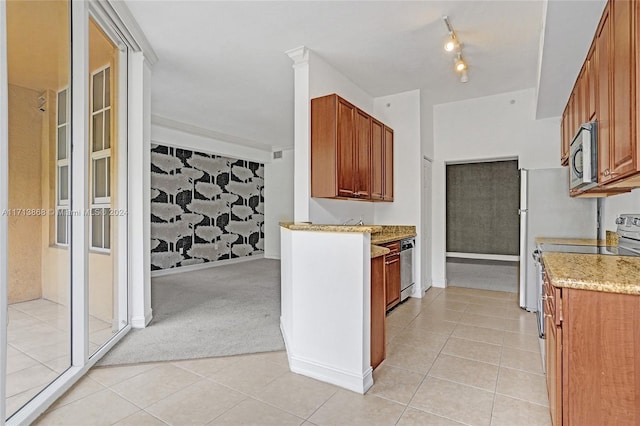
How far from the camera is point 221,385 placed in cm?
236

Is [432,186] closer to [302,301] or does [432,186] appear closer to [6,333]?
[302,301]

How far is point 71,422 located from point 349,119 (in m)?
3.30

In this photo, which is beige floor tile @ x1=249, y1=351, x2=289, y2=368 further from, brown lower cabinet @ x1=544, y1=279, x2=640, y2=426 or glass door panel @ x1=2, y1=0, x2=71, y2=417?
brown lower cabinet @ x1=544, y1=279, x2=640, y2=426

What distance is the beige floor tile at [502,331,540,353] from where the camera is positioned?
3.00 m

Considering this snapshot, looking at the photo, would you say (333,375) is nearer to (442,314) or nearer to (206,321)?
(206,321)

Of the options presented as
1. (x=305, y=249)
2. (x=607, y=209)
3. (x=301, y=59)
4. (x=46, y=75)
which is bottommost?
(x=305, y=249)

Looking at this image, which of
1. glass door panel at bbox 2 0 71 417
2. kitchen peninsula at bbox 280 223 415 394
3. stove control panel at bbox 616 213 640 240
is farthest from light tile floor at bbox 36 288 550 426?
stove control panel at bbox 616 213 640 240

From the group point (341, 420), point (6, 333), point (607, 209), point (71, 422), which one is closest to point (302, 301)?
point (341, 420)

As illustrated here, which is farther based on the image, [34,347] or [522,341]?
[522,341]

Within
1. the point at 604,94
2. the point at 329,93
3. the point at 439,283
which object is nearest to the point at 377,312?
the point at 604,94

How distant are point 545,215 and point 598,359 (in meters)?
3.14

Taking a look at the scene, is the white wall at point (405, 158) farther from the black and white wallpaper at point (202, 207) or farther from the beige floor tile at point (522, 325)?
the black and white wallpaper at point (202, 207)

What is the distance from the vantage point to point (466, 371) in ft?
8.43

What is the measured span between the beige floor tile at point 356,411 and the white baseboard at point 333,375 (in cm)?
6
